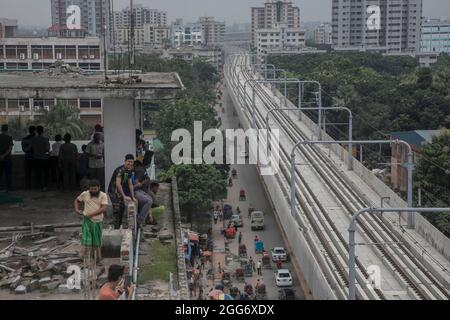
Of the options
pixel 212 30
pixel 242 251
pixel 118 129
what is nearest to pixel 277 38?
pixel 212 30

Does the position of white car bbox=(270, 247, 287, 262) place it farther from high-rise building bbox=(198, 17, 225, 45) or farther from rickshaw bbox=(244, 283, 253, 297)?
high-rise building bbox=(198, 17, 225, 45)

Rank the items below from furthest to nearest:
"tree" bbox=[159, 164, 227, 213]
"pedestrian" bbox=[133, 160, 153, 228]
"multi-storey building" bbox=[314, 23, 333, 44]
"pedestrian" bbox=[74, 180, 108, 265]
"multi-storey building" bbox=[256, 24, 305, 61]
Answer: "multi-storey building" bbox=[314, 23, 333, 44] < "multi-storey building" bbox=[256, 24, 305, 61] < "tree" bbox=[159, 164, 227, 213] < "pedestrian" bbox=[133, 160, 153, 228] < "pedestrian" bbox=[74, 180, 108, 265]

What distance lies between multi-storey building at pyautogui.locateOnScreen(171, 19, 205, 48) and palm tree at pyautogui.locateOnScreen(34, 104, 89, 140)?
93.7 metres

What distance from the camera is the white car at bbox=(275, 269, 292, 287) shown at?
20609mm

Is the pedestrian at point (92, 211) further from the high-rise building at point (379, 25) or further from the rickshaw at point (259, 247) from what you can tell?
the high-rise building at point (379, 25)

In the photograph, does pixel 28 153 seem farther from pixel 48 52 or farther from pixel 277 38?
pixel 277 38

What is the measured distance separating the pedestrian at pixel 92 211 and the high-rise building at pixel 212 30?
133234 millimetres

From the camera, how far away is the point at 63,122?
102 feet

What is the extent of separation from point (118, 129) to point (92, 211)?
2503 millimetres

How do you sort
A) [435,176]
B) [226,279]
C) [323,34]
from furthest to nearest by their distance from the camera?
[323,34] → [435,176] → [226,279]

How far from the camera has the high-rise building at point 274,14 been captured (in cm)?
13100

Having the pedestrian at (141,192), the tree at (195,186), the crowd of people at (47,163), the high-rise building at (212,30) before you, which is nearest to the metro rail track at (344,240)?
the tree at (195,186)

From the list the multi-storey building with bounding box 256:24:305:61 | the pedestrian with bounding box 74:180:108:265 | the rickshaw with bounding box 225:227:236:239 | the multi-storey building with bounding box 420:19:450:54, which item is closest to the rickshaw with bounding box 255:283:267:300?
the rickshaw with bounding box 225:227:236:239

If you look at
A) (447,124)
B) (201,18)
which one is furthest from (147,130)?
(201,18)
